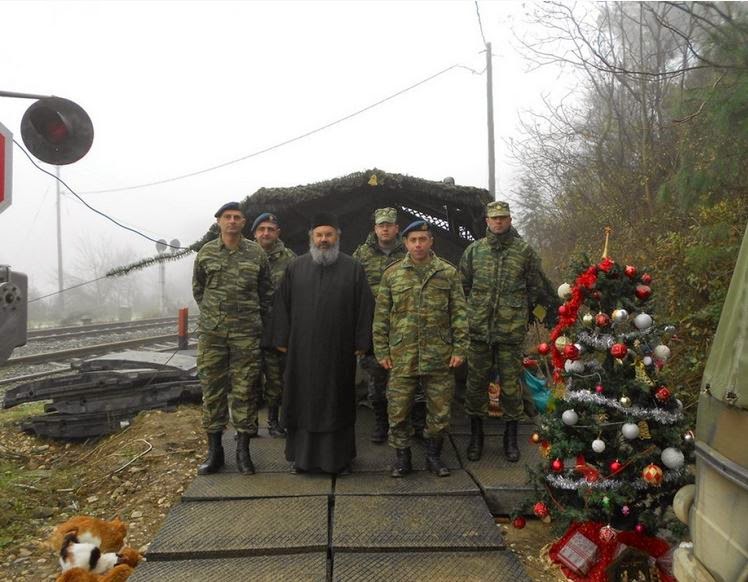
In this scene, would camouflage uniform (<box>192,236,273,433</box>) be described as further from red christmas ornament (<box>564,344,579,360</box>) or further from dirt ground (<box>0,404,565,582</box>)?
red christmas ornament (<box>564,344,579,360</box>)

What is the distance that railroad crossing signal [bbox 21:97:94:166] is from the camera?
4738 millimetres

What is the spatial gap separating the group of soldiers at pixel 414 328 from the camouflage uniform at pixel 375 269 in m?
0.81

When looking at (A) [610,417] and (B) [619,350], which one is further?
(A) [610,417]

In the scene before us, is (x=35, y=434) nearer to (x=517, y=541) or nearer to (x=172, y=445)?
(x=172, y=445)

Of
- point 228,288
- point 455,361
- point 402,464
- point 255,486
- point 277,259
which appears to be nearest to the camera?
point 255,486

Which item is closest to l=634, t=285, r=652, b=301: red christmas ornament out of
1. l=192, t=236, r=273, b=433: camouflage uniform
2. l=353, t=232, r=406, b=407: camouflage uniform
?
l=353, t=232, r=406, b=407: camouflage uniform

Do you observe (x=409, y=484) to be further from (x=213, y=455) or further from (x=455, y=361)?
(x=213, y=455)

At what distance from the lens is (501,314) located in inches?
195

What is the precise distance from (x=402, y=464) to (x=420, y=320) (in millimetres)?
1190

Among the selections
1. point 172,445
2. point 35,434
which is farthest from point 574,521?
point 35,434

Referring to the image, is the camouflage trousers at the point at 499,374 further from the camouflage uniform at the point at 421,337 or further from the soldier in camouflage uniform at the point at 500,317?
the camouflage uniform at the point at 421,337

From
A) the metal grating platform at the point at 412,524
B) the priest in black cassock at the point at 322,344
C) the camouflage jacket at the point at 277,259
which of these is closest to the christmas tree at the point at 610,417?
the metal grating platform at the point at 412,524

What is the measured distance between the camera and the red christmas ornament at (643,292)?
364 cm

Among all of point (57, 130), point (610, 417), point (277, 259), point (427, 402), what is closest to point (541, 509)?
point (610, 417)
